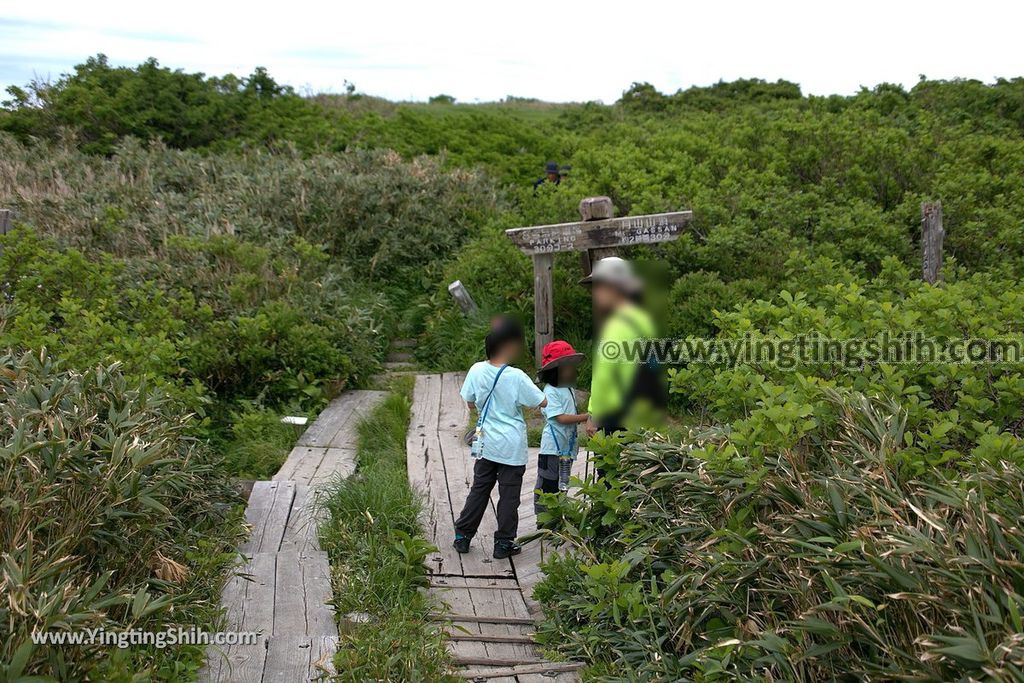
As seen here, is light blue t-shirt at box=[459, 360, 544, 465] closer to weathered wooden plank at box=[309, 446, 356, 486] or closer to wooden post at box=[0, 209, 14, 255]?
weathered wooden plank at box=[309, 446, 356, 486]

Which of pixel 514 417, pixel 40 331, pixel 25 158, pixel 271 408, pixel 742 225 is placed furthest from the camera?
pixel 25 158

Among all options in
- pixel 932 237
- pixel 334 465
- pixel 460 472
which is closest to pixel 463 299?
pixel 334 465

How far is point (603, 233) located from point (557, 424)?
2.98m

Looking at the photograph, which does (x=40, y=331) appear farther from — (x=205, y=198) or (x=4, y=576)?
(x=205, y=198)

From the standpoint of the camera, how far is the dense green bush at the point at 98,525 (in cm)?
366

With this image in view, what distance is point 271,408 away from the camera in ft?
28.5

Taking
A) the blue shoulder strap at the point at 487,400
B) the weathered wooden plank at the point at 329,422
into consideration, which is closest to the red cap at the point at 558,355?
the blue shoulder strap at the point at 487,400

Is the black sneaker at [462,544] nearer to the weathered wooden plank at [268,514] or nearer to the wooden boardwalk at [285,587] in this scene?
the wooden boardwalk at [285,587]

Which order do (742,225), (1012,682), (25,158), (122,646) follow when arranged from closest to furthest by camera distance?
(1012,682) < (122,646) < (742,225) < (25,158)

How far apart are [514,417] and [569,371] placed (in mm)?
454

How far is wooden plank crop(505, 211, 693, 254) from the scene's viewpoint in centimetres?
Result: 812

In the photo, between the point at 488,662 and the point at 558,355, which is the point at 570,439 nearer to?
the point at 558,355

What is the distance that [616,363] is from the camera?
5539mm

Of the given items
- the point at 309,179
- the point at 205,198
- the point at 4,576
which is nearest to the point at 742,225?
the point at 309,179
